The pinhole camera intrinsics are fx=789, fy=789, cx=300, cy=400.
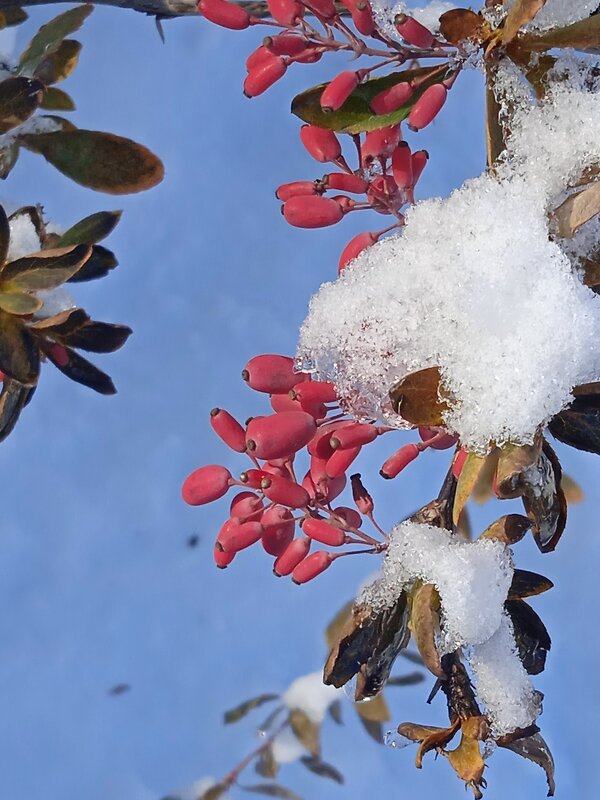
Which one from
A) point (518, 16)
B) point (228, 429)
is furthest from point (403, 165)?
point (228, 429)

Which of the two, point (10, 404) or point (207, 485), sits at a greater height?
point (10, 404)

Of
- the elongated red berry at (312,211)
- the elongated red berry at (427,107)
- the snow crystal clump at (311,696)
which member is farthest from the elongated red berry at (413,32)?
the snow crystal clump at (311,696)

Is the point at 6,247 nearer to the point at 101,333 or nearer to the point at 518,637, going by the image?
the point at 101,333

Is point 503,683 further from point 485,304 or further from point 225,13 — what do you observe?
point 225,13

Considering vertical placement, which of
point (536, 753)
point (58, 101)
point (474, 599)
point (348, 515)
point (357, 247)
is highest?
point (58, 101)

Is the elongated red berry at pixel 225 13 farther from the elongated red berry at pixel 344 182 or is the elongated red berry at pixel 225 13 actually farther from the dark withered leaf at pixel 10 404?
the dark withered leaf at pixel 10 404

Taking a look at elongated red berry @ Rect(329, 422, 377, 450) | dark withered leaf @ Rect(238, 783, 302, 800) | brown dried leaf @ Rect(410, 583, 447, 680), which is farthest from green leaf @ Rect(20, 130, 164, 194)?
dark withered leaf @ Rect(238, 783, 302, 800)
